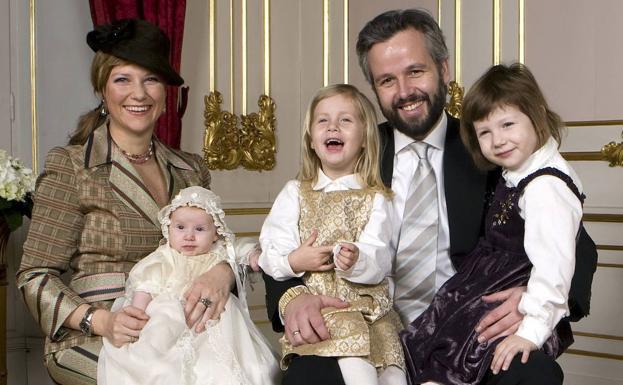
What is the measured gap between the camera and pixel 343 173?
9.71 ft

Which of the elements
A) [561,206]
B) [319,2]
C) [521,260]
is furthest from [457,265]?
[319,2]

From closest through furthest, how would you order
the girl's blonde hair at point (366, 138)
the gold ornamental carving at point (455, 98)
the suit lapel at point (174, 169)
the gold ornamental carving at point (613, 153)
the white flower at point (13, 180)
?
1. the girl's blonde hair at point (366, 138)
2. the suit lapel at point (174, 169)
3. the white flower at point (13, 180)
4. the gold ornamental carving at point (613, 153)
5. the gold ornamental carving at point (455, 98)

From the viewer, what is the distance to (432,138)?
315 cm

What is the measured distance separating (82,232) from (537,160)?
1.49 metres

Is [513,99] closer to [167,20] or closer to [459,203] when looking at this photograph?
[459,203]

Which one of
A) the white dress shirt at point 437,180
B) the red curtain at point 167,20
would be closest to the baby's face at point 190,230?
the white dress shirt at point 437,180

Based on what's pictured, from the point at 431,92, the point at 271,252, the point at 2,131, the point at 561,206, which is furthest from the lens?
the point at 2,131

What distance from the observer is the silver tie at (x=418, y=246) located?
3062 mm

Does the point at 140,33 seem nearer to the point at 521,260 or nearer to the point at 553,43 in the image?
the point at 521,260

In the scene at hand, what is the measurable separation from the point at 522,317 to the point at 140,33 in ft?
5.13

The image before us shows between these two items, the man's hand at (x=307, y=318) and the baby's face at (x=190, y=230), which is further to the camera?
the baby's face at (x=190, y=230)

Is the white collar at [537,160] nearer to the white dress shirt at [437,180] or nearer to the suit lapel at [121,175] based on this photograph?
the white dress shirt at [437,180]

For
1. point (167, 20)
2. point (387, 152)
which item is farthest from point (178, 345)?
point (167, 20)

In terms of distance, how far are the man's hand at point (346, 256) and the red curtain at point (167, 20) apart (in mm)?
2170
